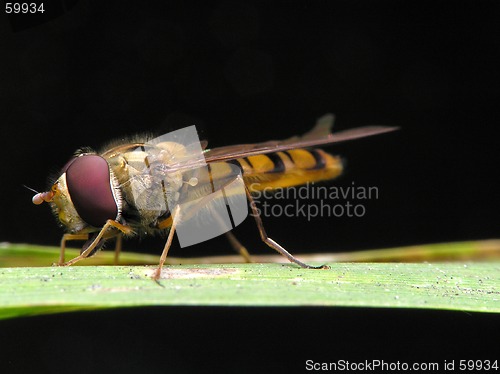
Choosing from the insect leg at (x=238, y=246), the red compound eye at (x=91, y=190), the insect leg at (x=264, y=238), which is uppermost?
the red compound eye at (x=91, y=190)

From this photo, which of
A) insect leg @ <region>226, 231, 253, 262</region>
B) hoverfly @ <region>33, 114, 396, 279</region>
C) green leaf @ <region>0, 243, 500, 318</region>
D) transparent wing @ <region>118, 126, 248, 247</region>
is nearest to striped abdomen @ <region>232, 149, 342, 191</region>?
hoverfly @ <region>33, 114, 396, 279</region>

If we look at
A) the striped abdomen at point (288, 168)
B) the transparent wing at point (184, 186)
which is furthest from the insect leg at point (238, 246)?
the striped abdomen at point (288, 168)

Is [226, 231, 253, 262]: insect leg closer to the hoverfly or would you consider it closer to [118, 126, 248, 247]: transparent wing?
the hoverfly

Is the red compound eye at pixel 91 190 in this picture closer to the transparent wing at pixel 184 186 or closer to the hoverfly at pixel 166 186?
the hoverfly at pixel 166 186

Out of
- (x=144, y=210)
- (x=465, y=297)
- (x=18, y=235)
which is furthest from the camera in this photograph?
(x=18, y=235)

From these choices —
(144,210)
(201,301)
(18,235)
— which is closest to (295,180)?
(144,210)

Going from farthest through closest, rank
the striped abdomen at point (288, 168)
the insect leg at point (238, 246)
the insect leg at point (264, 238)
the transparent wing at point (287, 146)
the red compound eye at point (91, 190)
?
the insect leg at point (238, 246) < the striped abdomen at point (288, 168) < the insect leg at point (264, 238) < the transparent wing at point (287, 146) < the red compound eye at point (91, 190)

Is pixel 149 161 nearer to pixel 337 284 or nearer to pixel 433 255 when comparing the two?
pixel 337 284
